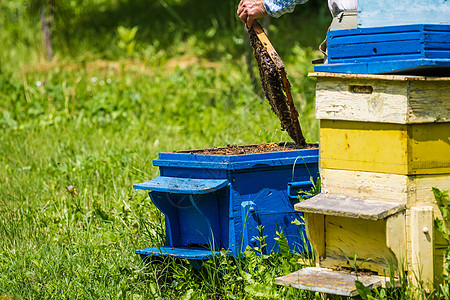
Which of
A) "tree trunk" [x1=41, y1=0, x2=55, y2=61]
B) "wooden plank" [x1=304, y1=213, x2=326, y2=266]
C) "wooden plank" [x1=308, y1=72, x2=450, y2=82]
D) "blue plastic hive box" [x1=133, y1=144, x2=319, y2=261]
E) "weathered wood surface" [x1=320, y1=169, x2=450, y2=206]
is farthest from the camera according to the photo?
"tree trunk" [x1=41, y1=0, x2=55, y2=61]

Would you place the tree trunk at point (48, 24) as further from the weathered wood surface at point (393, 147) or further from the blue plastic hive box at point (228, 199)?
the weathered wood surface at point (393, 147)

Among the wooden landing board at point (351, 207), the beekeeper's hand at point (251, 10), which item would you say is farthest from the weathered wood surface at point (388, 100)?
the beekeeper's hand at point (251, 10)

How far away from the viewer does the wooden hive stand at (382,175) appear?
247cm

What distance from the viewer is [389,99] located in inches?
98.3

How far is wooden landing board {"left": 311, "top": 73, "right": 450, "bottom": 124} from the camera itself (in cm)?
245

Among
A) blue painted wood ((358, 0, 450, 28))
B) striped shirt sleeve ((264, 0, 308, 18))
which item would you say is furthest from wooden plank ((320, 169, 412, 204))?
striped shirt sleeve ((264, 0, 308, 18))

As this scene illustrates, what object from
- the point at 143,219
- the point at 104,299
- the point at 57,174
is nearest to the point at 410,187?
the point at 104,299

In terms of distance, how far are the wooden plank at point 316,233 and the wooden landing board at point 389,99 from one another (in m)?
0.47

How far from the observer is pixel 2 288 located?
3.03 meters

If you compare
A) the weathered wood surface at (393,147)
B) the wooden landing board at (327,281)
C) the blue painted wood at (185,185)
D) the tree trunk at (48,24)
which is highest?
the tree trunk at (48,24)

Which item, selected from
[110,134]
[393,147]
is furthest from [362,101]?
[110,134]

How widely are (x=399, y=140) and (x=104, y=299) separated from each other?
61.4 inches

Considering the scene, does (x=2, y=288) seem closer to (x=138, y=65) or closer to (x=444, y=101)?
(x=444, y=101)

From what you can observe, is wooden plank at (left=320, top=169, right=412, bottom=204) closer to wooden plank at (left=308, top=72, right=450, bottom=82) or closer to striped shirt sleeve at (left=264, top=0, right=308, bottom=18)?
wooden plank at (left=308, top=72, right=450, bottom=82)
